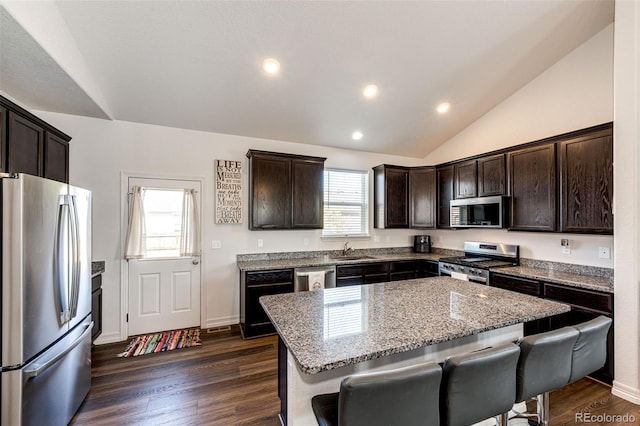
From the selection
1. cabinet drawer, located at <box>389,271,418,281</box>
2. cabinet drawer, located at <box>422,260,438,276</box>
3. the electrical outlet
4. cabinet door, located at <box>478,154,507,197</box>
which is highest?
cabinet door, located at <box>478,154,507,197</box>

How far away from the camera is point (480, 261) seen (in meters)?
3.86

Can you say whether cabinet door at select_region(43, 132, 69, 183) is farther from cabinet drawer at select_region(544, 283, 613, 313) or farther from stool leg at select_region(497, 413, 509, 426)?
cabinet drawer at select_region(544, 283, 613, 313)

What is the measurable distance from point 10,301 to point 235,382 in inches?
68.8

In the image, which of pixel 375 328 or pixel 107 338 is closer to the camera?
pixel 375 328

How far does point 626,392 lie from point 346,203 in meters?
3.67

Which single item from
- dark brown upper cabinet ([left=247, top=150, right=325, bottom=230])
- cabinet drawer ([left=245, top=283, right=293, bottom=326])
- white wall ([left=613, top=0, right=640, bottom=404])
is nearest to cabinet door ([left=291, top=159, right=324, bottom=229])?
dark brown upper cabinet ([left=247, top=150, right=325, bottom=230])

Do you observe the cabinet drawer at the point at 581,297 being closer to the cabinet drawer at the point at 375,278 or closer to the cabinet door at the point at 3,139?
the cabinet drawer at the point at 375,278

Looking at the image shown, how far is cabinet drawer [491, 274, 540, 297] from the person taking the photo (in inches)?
116

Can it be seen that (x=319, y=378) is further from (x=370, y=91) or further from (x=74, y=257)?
(x=370, y=91)

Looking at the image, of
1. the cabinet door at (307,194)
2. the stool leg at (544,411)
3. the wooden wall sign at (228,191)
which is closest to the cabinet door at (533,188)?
the stool leg at (544,411)

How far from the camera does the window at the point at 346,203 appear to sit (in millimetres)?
4648

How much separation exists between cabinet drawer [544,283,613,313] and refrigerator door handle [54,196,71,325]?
4.25 m

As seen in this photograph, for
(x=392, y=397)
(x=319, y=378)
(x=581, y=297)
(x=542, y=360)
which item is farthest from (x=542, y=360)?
(x=581, y=297)

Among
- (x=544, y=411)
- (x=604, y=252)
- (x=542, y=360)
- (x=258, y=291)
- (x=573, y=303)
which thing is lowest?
(x=544, y=411)
